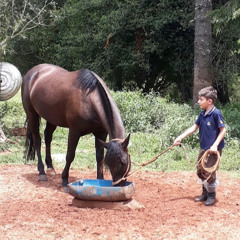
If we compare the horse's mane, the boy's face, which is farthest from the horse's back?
the boy's face

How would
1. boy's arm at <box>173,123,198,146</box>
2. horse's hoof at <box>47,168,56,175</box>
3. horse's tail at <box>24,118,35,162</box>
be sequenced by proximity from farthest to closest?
horse's tail at <box>24,118,35,162</box> → horse's hoof at <box>47,168,56,175</box> → boy's arm at <box>173,123,198,146</box>

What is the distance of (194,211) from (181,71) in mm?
11677

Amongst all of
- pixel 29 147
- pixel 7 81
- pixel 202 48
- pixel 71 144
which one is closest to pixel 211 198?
pixel 71 144

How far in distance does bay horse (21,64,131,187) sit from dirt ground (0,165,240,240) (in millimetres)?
530

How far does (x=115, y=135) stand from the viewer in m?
5.44

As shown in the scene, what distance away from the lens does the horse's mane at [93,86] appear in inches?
223

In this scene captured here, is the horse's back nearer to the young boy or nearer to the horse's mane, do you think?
the horse's mane

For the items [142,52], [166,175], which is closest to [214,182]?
[166,175]

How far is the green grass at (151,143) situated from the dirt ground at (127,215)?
70 cm

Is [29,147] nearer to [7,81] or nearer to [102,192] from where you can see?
[7,81]

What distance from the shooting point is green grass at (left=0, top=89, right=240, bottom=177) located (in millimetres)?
8125

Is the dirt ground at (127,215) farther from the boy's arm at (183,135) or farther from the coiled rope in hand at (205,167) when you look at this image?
the boy's arm at (183,135)

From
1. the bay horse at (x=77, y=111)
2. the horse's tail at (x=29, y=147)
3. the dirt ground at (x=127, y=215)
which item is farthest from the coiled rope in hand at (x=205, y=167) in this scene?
the horse's tail at (x=29, y=147)

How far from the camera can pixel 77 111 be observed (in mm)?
6035
